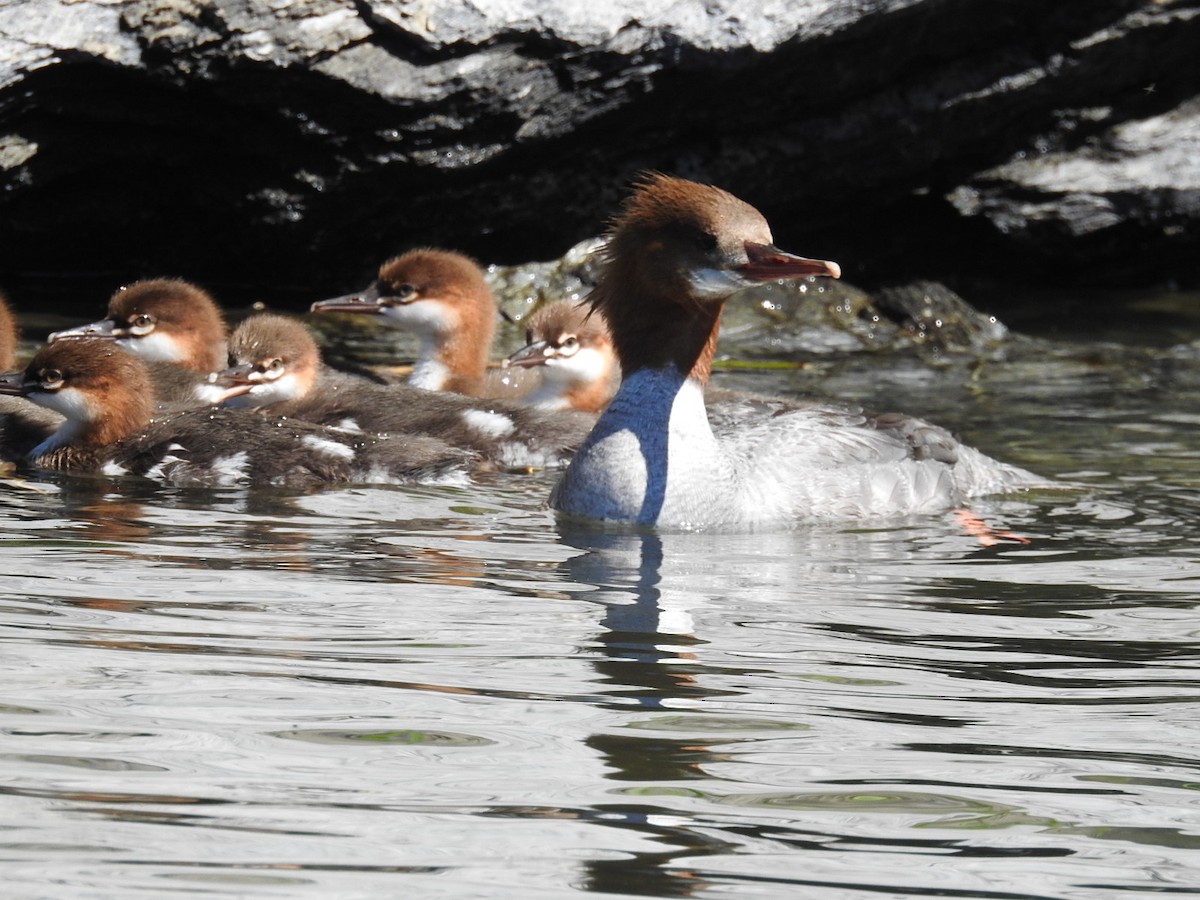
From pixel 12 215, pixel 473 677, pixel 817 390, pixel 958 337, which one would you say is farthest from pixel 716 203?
pixel 12 215

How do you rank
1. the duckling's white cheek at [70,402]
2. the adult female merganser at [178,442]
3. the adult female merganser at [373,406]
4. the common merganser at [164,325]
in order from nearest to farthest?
the adult female merganser at [178,442]
the duckling's white cheek at [70,402]
the adult female merganser at [373,406]
the common merganser at [164,325]

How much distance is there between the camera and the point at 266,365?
729 centimetres

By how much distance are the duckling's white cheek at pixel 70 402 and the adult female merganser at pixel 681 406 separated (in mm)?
1791

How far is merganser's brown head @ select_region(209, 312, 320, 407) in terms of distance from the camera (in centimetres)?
729

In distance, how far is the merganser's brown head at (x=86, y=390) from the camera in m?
6.44

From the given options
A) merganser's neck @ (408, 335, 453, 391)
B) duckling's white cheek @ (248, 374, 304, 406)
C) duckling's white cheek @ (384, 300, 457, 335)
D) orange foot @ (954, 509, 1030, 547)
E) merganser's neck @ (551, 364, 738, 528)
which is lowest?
orange foot @ (954, 509, 1030, 547)

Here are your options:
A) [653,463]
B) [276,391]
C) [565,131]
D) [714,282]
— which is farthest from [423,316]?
[714,282]

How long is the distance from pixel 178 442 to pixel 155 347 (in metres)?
1.49

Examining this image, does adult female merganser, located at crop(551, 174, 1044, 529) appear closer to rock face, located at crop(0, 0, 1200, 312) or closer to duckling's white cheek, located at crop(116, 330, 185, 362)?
duckling's white cheek, located at crop(116, 330, 185, 362)

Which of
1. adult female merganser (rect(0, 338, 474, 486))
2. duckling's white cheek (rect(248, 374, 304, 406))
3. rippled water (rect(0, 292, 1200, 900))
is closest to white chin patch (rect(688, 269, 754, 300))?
rippled water (rect(0, 292, 1200, 900))

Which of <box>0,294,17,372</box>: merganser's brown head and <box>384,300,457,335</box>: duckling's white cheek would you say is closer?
<box>0,294,17,372</box>: merganser's brown head

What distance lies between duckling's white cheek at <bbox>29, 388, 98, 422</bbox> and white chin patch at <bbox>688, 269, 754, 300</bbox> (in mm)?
2280

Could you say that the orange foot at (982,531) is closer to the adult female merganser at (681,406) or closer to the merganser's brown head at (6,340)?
the adult female merganser at (681,406)

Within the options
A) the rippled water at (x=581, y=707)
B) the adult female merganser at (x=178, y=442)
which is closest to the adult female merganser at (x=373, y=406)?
the adult female merganser at (x=178, y=442)
